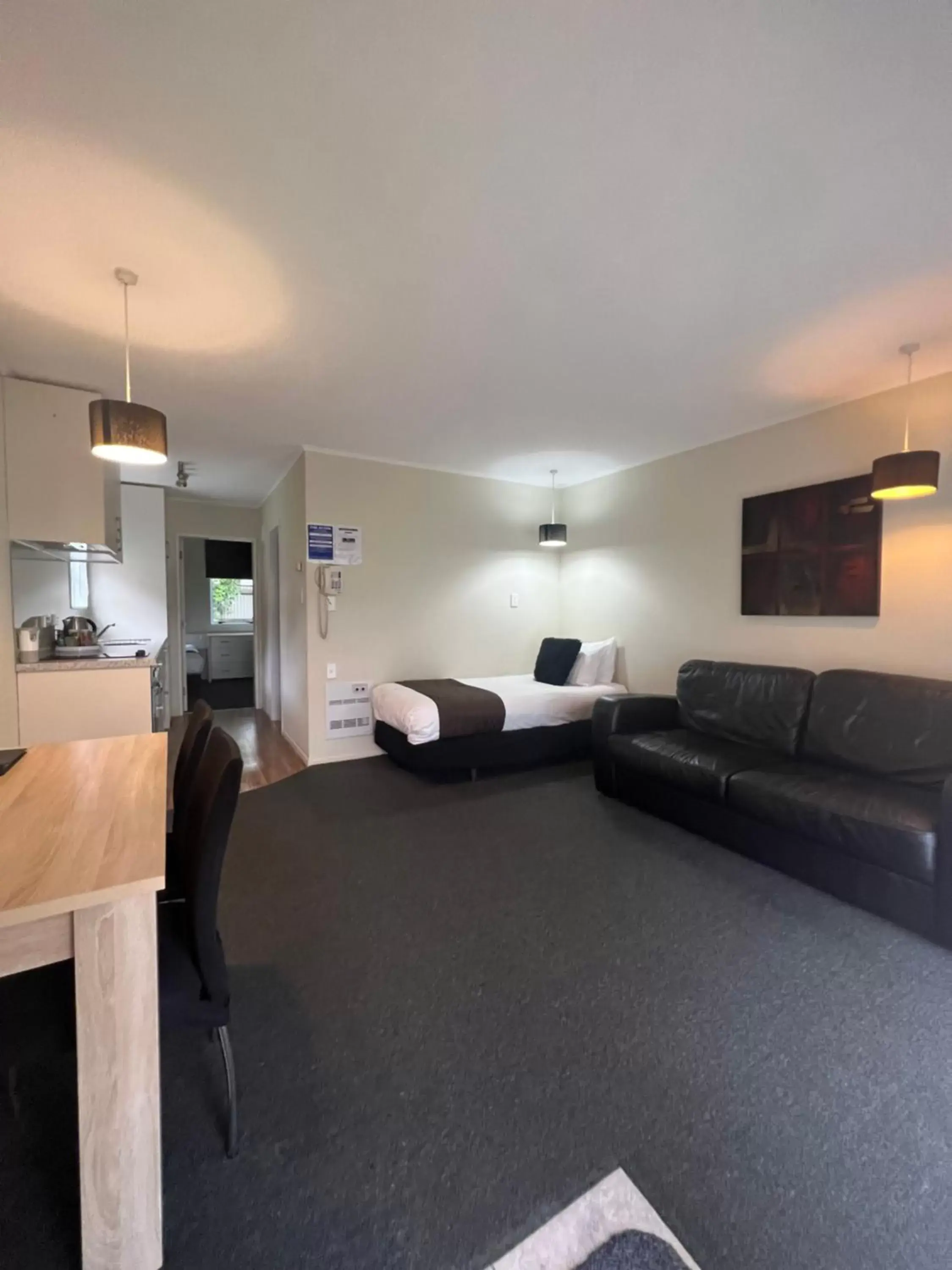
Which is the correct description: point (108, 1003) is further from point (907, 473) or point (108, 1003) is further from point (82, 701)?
point (907, 473)

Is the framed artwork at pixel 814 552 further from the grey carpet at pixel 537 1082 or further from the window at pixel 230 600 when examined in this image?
the window at pixel 230 600

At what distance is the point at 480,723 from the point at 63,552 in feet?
10.1

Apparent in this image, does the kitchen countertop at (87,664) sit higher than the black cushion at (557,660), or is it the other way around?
the kitchen countertop at (87,664)

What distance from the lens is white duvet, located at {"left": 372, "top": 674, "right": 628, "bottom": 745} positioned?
3688 mm

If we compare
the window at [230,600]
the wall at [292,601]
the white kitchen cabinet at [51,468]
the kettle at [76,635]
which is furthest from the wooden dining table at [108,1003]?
the window at [230,600]

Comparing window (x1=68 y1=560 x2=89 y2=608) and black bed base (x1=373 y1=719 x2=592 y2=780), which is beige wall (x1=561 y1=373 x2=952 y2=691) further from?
window (x1=68 y1=560 x2=89 y2=608)

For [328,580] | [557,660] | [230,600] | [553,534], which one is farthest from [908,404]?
[230,600]

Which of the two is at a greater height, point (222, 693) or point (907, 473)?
point (907, 473)

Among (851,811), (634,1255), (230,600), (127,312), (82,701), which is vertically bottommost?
(634,1255)

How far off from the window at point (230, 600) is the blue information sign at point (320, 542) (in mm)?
5038

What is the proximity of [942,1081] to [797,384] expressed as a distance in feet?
10.2

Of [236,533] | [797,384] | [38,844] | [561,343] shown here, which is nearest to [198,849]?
[38,844]

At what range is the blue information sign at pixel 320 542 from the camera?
4168mm

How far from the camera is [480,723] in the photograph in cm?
385
